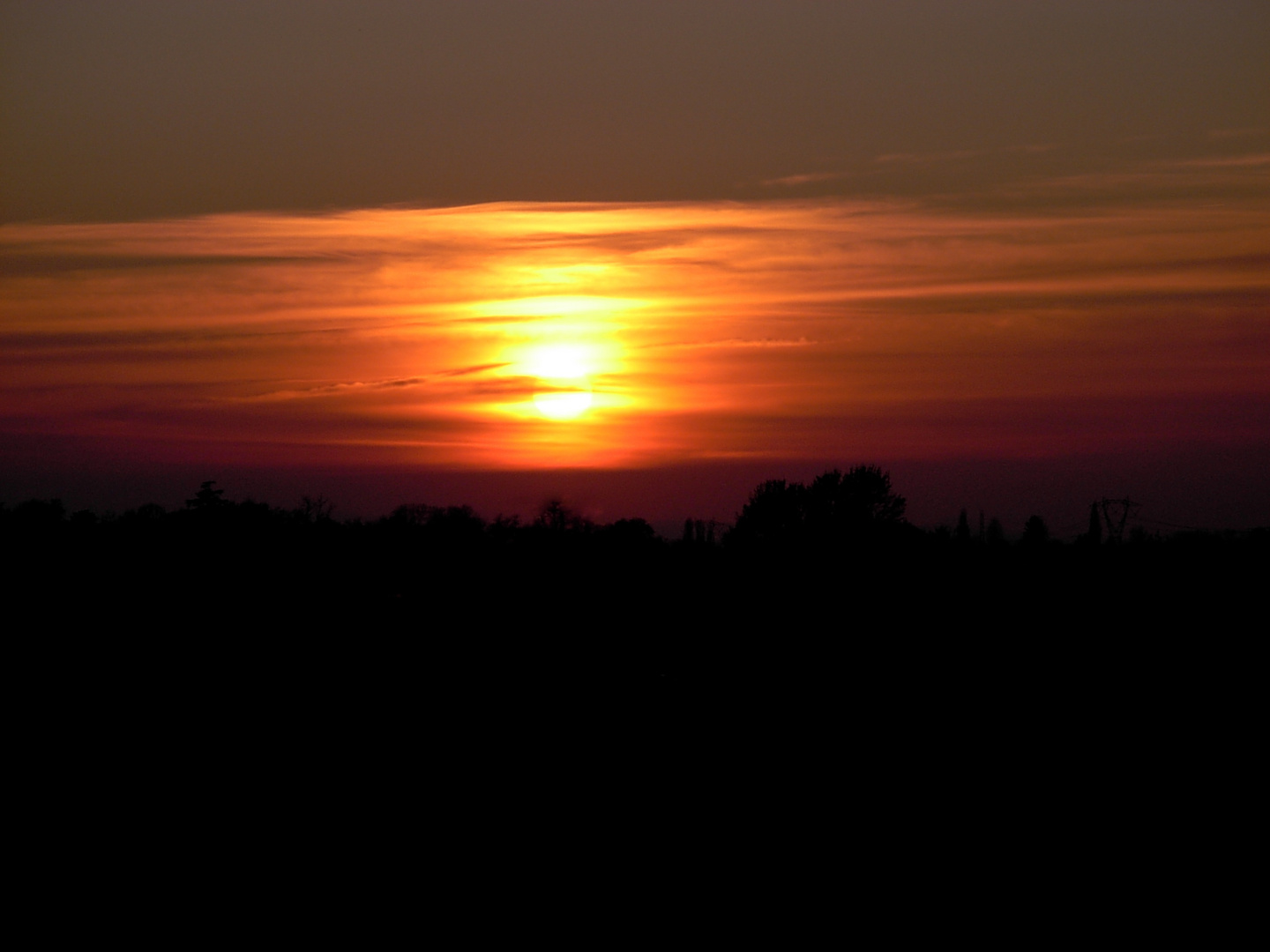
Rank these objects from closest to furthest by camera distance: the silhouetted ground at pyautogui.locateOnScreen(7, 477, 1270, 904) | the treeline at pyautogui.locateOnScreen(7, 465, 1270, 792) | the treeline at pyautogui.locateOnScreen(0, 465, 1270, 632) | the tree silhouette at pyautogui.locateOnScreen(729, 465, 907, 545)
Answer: the silhouetted ground at pyautogui.locateOnScreen(7, 477, 1270, 904)
the treeline at pyautogui.locateOnScreen(7, 465, 1270, 792)
the treeline at pyautogui.locateOnScreen(0, 465, 1270, 632)
the tree silhouette at pyautogui.locateOnScreen(729, 465, 907, 545)

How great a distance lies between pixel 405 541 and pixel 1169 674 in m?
25.2

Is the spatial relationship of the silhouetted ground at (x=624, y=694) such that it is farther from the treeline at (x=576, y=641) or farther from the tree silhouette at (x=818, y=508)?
the tree silhouette at (x=818, y=508)

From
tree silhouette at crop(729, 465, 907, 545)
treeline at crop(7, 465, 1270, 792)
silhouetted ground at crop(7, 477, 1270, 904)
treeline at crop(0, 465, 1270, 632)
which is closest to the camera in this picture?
silhouetted ground at crop(7, 477, 1270, 904)

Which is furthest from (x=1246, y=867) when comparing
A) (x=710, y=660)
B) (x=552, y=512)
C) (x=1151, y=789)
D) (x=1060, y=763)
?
(x=552, y=512)

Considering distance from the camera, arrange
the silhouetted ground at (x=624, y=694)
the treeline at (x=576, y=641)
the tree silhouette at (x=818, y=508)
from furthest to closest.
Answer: the tree silhouette at (x=818, y=508), the treeline at (x=576, y=641), the silhouetted ground at (x=624, y=694)

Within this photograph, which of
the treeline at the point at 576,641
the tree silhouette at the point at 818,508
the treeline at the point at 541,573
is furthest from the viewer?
the tree silhouette at the point at 818,508

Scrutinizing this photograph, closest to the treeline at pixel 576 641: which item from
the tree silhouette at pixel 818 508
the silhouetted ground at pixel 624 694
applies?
the silhouetted ground at pixel 624 694

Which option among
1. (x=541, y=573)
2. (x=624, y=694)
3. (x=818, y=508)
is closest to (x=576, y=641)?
(x=624, y=694)

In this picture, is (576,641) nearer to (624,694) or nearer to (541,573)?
(624,694)

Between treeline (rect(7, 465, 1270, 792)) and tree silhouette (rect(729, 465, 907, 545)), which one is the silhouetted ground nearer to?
treeline (rect(7, 465, 1270, 792))

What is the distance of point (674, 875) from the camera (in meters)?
13.6

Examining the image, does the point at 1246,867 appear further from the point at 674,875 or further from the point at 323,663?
the point at 323,663

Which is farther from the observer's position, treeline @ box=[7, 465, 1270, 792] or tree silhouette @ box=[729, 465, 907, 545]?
tree silhouette @ box=[729, 465, 907, 545]

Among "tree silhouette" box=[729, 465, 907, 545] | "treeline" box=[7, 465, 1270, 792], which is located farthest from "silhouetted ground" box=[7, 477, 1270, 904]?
"tree silhouette" box=[729, 465, 907, 545]
